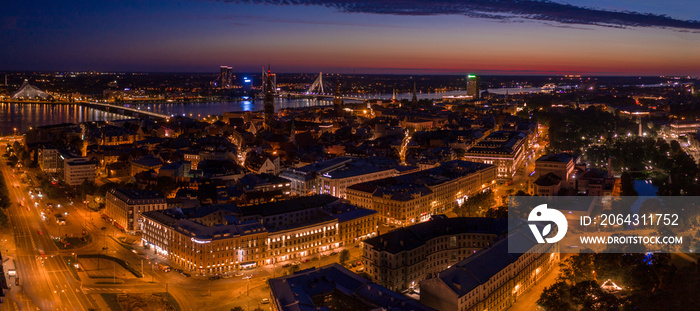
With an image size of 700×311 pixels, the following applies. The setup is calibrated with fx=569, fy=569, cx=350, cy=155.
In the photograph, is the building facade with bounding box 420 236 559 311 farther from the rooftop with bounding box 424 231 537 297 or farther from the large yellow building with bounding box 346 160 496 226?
the large yellow building with bounding box 346 160 496 226

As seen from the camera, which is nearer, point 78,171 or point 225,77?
point 78,171

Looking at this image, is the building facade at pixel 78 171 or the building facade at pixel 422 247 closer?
the building facade at pixel 422 247

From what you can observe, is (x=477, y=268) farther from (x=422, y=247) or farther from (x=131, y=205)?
(x=131, y=205)

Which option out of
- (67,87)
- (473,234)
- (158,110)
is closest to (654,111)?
(473,234)

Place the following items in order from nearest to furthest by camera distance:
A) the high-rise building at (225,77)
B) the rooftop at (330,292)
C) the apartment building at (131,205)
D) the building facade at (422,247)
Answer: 1. the rooftop at (330,292)
2. the building facade at (422,247)
3. the apartment building at (131,205)
4. the high-rise building at (225,77)

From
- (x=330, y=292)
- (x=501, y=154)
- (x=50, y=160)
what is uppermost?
(x=501, y=154)

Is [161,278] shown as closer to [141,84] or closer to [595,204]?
[595,204]

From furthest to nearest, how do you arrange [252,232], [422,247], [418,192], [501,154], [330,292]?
1. [501,154]
2. [418,192]
3. [252,232]
4. [422,247]
5. [330,292]

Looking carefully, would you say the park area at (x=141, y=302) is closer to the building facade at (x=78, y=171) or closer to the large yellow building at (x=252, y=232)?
the large yellow building at (x=252, y=232)

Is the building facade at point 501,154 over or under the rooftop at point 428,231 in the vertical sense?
over

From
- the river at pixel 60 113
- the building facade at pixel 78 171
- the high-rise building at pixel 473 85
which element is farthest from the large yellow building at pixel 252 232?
the high-rise building at pixel 473 85

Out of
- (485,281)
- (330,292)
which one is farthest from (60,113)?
(485,281)
